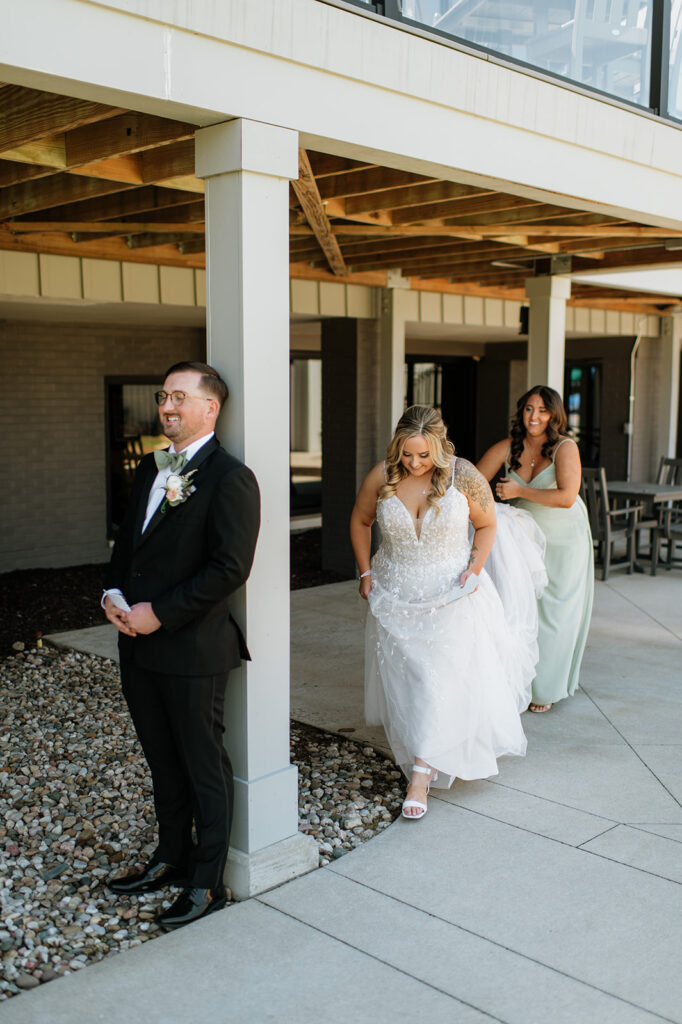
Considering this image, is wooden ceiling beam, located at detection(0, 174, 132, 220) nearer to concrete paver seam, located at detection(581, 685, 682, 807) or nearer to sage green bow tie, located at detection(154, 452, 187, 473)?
sage green bow tie, located at detection(154, 452, 187, 473)

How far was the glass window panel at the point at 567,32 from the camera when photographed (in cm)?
445

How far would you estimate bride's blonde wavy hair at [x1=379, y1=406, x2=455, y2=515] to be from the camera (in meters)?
4.15

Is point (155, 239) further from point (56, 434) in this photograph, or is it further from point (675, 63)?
point (675, 63)

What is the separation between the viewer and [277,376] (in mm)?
3521

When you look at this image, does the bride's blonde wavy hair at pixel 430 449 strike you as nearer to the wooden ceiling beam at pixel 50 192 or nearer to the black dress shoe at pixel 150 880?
the black dress shoe at pixel 150 880

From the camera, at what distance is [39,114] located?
12.1ft

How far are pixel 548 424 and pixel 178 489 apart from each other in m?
2.86

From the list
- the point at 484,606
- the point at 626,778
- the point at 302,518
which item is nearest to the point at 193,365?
the point at 484,606

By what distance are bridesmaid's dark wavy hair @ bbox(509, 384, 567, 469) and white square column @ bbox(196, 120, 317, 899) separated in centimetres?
219

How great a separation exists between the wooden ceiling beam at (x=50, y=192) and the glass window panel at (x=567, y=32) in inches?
69.7

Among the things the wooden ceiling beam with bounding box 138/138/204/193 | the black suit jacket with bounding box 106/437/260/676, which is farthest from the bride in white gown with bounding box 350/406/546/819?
the wooden ceiling beam with bounding box 138/138/204/193

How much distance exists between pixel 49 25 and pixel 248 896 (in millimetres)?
2968

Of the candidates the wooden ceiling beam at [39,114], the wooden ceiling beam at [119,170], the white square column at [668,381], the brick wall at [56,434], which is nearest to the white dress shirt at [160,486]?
the wooden ceiling beam at [39,114]

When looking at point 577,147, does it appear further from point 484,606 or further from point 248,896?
point 248,896
